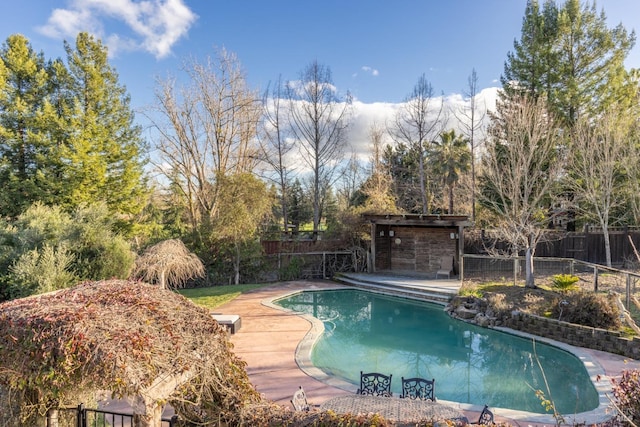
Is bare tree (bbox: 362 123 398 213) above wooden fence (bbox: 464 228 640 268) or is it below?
above

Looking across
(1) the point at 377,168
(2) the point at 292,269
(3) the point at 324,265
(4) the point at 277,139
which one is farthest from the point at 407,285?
(1) the point at 377,168

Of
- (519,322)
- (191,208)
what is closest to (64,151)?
(191,208)

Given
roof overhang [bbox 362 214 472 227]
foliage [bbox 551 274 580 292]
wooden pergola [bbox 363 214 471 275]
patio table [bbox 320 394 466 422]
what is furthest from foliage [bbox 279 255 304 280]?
patio table [bbox 320 394 466 422]

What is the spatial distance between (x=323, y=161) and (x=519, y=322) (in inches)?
640

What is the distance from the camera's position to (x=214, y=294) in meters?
14.9

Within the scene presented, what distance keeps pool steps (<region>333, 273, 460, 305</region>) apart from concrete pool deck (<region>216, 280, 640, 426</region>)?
506cm

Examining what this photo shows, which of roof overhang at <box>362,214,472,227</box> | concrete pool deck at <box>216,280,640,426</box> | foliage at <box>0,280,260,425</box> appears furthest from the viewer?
roof overhang at <box>362,214,472,227</box>

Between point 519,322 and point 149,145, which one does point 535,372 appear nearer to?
point 519,322

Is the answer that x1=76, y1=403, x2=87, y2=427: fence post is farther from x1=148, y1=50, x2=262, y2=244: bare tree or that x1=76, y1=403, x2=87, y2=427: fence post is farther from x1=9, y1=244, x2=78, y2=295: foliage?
x1=148, y1=50, x2=262, y2=244: bare tree

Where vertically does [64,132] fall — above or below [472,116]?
below

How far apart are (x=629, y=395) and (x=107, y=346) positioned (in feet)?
17.1

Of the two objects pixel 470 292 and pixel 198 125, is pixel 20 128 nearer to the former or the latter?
pixel 198 125

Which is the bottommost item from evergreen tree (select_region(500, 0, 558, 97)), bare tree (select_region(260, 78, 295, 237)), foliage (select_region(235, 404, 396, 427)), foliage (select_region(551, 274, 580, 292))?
foliage (select_region(235, 404, 396, 427))

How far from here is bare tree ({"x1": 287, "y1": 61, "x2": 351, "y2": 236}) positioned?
22984 mm
